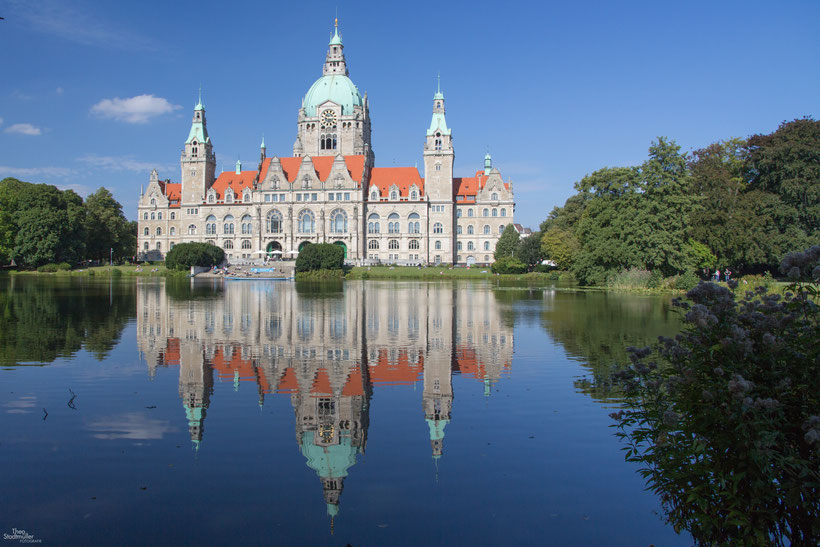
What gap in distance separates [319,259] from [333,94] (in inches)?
1670

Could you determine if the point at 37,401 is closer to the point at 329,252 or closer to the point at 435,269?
the point at 329,252

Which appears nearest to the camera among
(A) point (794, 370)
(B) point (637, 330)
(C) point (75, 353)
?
(A) point (794, 370)

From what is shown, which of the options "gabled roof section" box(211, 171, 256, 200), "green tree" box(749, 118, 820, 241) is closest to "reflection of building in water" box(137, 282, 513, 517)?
"green tree" box(749, 118, 820, 241)

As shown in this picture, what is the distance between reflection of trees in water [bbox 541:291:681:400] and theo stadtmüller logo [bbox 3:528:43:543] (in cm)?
767

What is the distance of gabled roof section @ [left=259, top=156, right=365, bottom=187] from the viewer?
297 ft

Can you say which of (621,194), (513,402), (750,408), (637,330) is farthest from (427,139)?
(750,408)

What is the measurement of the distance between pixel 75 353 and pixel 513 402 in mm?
10400

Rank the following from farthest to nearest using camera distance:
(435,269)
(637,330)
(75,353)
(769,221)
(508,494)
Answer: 1. (435,269)
2. (769,221)
3. (637,330)
4. (75,353)
5. (508,494)

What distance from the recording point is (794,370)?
505 centimetres

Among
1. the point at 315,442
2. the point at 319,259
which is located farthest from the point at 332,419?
the point at 319,259

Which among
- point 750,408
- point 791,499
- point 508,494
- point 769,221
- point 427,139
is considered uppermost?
point 427,139

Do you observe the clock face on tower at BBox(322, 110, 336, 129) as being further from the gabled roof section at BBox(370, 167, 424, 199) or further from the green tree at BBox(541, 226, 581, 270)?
the green tree at BBox(541, 226, 581, 270)

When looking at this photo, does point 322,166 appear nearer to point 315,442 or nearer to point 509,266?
point 509,266

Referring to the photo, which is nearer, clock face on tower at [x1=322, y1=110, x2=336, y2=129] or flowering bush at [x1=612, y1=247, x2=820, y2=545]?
flowering bush at [x1=612, y1=247, x2=820, y2=545]
